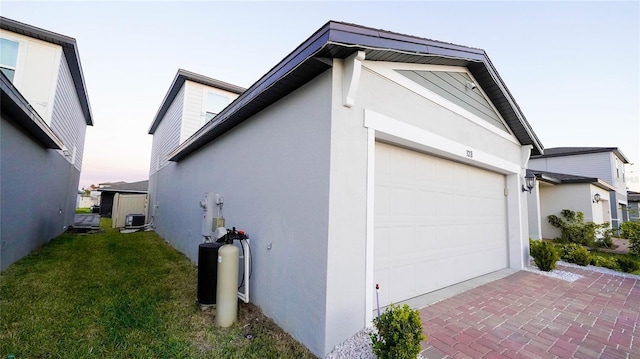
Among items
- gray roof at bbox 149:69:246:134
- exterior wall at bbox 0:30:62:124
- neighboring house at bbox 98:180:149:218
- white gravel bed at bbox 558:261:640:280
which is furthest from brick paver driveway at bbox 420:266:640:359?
neighboring house at bbox 98:180:149:218

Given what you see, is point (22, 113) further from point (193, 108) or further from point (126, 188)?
point (126, 188)

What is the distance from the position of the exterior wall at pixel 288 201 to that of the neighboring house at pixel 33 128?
3797 millimetres

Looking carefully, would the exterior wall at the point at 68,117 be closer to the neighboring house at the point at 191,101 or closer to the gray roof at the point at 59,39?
the gray roof at the point at 59,39

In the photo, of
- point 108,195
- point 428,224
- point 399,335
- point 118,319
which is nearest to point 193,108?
point 118,319

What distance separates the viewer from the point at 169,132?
11398 mm

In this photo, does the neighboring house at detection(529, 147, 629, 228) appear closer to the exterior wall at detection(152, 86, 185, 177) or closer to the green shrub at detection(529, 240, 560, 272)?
the green shrub at detection(529, 240, 560, 272)

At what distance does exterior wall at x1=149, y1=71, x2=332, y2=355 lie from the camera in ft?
9.07

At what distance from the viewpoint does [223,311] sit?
3.31 m

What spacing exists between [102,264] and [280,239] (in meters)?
5.57

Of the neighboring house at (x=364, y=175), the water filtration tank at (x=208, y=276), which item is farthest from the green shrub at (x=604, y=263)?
the water filtration tank at (x=208, y=276)

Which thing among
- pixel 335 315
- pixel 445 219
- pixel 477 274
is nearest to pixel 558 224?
pixel 477 274

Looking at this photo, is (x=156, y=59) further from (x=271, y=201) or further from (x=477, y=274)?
(x=477, y=274)

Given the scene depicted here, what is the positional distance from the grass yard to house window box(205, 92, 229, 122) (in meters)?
6.36

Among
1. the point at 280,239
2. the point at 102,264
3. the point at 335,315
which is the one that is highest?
the point at 280,239
